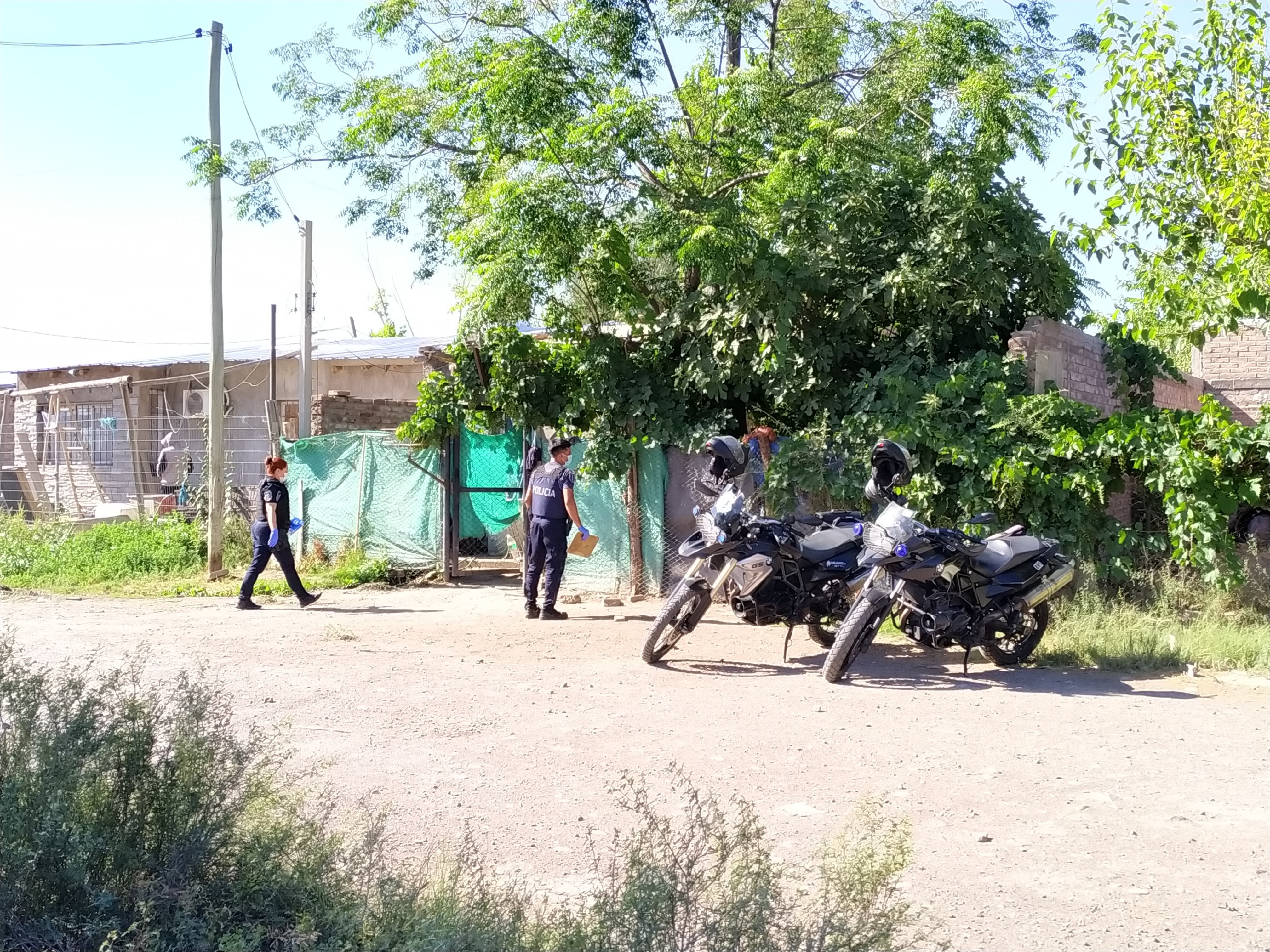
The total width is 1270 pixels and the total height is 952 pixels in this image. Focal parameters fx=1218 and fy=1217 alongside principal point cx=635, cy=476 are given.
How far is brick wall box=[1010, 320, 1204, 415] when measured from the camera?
36.3 ft

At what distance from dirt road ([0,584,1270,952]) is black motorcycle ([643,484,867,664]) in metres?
0.36

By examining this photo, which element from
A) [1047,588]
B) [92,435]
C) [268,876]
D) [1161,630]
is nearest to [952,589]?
[1047,588]

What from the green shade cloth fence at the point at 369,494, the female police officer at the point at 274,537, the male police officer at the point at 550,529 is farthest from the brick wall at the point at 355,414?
the male police officer at the point at 550,529

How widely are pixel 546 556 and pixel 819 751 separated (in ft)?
18.1

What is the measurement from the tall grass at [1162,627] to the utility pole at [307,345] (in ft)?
36.3

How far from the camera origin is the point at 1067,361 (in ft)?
38.5

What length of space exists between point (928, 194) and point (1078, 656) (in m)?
4.71

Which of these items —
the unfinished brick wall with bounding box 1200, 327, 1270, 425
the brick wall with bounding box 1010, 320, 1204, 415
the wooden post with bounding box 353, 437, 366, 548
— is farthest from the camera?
the unfinished brick wall with bounding box 1200, 327, 1270, 425

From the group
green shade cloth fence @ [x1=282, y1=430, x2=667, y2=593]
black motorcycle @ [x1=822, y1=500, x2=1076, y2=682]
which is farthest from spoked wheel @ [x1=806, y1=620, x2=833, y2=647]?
green shade cloth fence @ [x1=282, y1=430, x2=667, y2=593]

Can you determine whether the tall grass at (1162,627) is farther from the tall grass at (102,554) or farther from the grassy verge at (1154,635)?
the tall grass at (102,554)

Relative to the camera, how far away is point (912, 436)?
34.6 feet

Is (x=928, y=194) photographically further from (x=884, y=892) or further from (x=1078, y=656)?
(x=884, y=892)

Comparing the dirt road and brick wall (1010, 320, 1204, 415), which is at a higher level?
brick wall (1010, 320, 1204, 415)

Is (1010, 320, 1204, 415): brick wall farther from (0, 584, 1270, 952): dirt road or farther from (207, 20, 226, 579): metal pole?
(207, 20, 226, 579): metal pole
